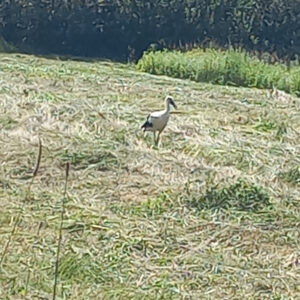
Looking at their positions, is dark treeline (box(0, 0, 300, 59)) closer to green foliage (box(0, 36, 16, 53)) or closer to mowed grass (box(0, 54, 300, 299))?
green foliage (box(0, 36, 16, 53))

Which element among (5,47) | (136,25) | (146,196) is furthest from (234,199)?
(136,25)

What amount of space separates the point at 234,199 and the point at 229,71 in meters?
5.05

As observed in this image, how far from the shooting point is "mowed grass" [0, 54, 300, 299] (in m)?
3.77

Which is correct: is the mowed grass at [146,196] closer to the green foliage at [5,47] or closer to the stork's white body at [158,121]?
the stork's white body at [158,121]

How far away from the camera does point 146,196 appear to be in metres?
4.98

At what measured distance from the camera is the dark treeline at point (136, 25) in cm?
1262

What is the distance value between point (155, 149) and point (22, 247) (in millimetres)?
1999

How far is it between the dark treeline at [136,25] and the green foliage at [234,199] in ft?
25.5

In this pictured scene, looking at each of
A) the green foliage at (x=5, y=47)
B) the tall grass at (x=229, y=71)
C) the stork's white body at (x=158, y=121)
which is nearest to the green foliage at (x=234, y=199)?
the stork's white body at (x=158, y=121)

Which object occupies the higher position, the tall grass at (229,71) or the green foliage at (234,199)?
the green foliage at (234,199)

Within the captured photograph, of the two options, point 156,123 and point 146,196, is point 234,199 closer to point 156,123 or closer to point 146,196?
point 146,196

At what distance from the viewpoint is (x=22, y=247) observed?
4.01 metres

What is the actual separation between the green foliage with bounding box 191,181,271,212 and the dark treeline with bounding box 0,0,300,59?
25.5 feet

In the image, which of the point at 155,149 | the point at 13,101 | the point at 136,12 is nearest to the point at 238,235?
the point at 155,149
